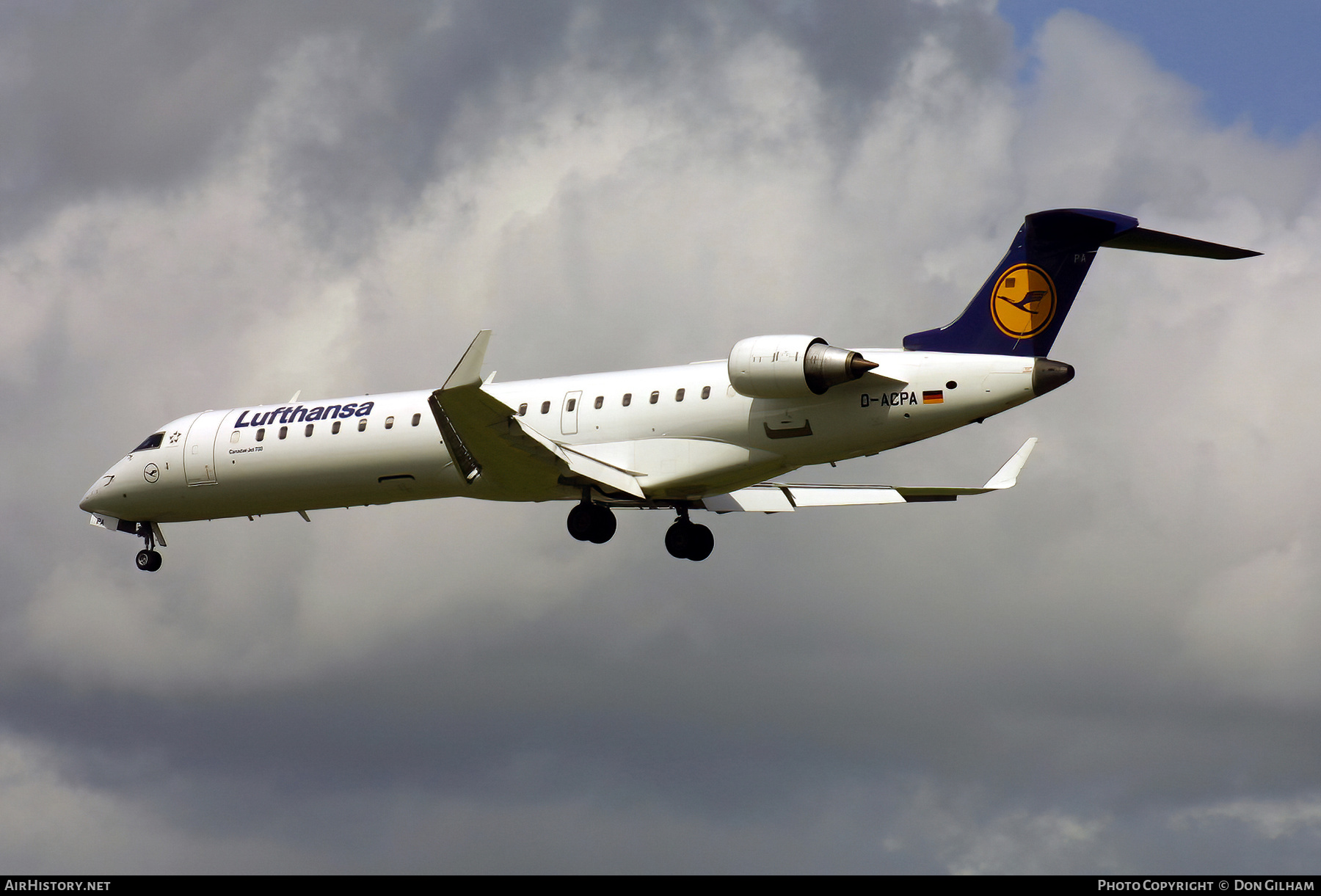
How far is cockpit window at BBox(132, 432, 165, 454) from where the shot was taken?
35031 mm

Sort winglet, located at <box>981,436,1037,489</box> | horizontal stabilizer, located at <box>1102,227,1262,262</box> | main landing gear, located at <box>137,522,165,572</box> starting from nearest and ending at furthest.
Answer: horizontal stabilizer, located at <box>1102,227,1262,262</box> → winglet, located at <box>981,436,1037,489</box> → main landing gear, located at <box>137,522,165,572</box>

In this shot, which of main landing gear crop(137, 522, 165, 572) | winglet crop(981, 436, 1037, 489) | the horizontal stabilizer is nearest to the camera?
the horizontal stabilizer

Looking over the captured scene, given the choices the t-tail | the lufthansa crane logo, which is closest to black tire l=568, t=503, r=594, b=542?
the t-tail

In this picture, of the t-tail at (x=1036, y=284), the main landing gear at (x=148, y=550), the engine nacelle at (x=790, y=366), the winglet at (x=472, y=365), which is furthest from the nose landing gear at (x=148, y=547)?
the t-tail at (x=1036, y=284)

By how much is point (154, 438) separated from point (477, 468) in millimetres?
8764

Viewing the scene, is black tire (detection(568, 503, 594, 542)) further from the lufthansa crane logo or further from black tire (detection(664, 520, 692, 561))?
the lufthansa crane logo

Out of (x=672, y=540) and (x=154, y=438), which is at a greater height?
(x=154, y=438)

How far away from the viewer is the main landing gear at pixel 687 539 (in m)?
32.9

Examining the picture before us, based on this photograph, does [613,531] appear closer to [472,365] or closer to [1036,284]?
[472,365]

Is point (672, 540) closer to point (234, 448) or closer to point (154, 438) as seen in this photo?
point (234, 448)

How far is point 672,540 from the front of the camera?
3297 centimetres

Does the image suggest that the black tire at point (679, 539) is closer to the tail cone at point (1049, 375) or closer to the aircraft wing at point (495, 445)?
the aircraft wing at point (495, 445)

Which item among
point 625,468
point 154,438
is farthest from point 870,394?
point 154,438

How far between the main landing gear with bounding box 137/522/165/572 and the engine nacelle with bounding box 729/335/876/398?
14.7 metres
